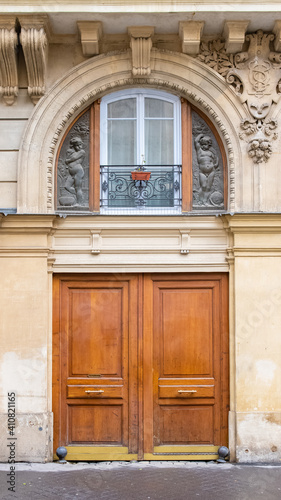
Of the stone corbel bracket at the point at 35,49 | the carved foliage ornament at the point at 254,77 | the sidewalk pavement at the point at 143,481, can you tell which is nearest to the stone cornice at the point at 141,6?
the stone corbel bracket at the point at 35,49

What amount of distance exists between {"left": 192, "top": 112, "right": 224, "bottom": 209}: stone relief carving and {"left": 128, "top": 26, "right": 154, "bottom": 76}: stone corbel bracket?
1039 millimetres

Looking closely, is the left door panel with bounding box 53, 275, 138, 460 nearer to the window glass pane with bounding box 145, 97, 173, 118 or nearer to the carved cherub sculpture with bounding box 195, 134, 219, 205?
the carved cherub sculpture with bounding box 195, 134, 219, 205

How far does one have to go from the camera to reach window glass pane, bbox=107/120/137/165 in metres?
7.56

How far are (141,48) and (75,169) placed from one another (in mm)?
1760

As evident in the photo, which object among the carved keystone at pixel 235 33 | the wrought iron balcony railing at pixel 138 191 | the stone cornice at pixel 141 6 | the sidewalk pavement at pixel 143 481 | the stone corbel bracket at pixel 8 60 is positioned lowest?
the sidewalk pavement at pixel 143 481

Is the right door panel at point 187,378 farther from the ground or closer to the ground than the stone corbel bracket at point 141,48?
closer to the ground

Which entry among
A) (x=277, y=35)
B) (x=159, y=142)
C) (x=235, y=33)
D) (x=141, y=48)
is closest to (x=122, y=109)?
(x=159, y=142)

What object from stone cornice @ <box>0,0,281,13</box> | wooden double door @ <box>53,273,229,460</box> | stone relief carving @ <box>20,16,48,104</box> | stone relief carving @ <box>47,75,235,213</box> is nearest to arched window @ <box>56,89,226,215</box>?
stone relief carving @ <box>47,75,235,213</box>

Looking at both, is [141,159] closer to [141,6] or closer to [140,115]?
[140,115]

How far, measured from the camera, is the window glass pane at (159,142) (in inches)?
298

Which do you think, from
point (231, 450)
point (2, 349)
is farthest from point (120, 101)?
point (231, 450)

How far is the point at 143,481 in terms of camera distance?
6602 mm

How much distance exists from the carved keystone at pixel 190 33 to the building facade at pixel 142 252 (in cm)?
2

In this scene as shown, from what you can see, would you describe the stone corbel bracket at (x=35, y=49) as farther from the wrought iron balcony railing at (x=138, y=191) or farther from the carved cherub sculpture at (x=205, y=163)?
the carved cherub sculpture at (x=205, y=163)
